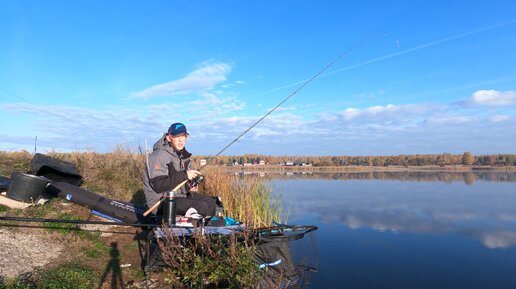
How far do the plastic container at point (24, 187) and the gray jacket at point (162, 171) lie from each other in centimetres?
294

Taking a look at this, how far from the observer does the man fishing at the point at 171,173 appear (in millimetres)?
3988

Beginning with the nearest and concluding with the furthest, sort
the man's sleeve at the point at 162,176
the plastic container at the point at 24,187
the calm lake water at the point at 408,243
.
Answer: the man's sleeve at the point at 162,176 < the calm lake water at the point at 408,243 < the plastic container at the point at 24,187

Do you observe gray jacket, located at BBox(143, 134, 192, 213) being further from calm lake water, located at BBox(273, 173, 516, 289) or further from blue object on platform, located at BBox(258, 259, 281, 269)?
calm lake water, located at BBox(273, 173, 516, 289)

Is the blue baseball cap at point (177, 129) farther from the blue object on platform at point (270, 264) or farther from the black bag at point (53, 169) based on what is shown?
the black bag at point (53, 169)

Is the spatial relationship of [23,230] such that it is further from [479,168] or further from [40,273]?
[479,168]

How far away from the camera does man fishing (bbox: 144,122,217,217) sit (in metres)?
3.99

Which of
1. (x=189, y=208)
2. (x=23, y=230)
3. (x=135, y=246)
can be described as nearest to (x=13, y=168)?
(x=23, y=230)

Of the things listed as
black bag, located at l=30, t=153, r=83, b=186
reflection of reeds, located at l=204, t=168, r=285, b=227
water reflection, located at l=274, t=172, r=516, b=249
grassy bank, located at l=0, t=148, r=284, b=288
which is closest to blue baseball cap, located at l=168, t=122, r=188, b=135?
grassy bank, located at l=0, t=148, r=284, b=288

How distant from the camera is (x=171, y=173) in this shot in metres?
4.20

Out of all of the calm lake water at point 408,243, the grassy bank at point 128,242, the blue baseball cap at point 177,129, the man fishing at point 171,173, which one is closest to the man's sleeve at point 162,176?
the man fishing at point 171,173

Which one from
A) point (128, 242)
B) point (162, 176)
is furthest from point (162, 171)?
point (128, 242)

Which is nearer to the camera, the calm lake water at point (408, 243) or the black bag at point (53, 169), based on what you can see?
the calm lake water at point (408, 243)

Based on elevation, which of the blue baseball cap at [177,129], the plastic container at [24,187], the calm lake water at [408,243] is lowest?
the calm lake water at [408,243]

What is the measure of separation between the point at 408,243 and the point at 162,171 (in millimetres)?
5718
